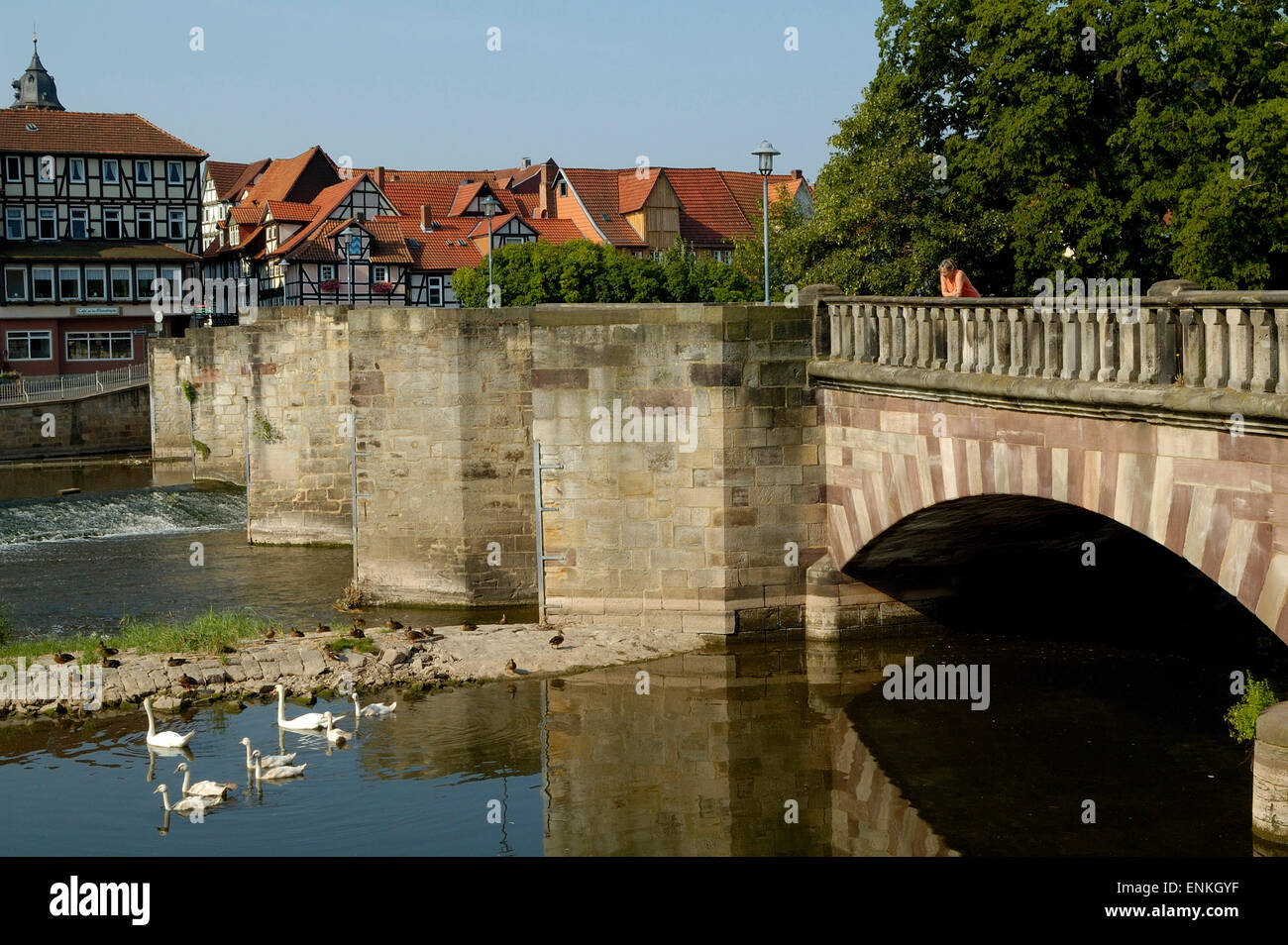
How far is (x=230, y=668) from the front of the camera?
19.5 meters

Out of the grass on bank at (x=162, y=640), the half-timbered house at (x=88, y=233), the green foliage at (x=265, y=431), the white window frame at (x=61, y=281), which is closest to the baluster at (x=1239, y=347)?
the grass on bank at (x=162, y=640)

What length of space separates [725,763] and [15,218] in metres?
56.2

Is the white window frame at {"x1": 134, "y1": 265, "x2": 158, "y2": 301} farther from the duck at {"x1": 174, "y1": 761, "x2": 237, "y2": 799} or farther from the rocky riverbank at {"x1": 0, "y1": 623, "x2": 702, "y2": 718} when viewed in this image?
the duck at {"x1": 174, "y1": 761, "x2": 237, "y2": 799}

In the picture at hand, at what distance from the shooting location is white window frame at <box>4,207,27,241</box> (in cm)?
6306

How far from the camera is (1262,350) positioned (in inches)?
463

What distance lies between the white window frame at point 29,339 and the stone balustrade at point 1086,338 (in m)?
50.9

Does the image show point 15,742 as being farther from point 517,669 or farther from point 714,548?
point 714,548

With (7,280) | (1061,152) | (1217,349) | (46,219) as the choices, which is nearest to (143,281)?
(46,219)

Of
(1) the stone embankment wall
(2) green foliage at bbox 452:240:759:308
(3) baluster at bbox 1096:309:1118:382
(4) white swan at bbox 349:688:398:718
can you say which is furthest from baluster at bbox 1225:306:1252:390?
(2) green foliage at bbox 452:240:759:308

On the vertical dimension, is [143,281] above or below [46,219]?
below

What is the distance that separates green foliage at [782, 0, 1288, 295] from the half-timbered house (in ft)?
132

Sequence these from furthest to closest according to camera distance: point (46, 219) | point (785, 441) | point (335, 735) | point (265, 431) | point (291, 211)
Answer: point (291, 211), point (46, 219), point (265, 431), point (785, 441), point (335, 735)

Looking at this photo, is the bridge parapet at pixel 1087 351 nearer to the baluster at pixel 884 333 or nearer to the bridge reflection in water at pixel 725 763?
the baluster at pixel 884 333

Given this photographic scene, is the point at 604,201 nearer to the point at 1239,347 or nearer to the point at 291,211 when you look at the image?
the point at 291,211
